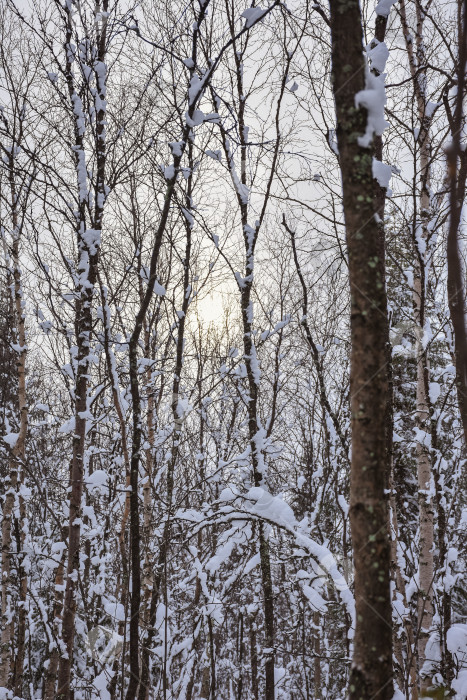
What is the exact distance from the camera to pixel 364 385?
1.22 meters

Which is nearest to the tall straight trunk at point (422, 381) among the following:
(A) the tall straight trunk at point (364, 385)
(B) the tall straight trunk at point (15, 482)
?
(A) the tall straight trunk at point (364, 385)

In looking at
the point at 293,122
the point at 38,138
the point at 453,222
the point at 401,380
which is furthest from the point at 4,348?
the point at 453,222

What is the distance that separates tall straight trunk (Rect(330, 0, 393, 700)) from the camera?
1123 millimetres

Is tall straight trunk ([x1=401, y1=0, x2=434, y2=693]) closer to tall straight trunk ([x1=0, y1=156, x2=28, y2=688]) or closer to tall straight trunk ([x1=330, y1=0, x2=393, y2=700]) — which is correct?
tall straight trunk ([x1=330, y1=0, x2=393, y2=700])

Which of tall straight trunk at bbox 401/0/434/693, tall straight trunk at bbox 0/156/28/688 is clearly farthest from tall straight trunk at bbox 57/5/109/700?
tall straight trunk at bbox 401/0/434/693

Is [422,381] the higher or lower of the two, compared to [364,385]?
higher

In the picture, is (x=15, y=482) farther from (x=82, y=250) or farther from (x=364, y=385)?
(x=364, y=385)

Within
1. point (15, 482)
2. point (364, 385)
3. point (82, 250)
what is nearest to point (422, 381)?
point (82, 250)

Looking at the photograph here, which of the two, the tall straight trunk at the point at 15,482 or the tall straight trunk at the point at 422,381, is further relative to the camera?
the tall straight trunk at the point at 15,482

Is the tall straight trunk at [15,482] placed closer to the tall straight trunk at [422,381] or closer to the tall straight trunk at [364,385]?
the tall straight trunk at [422,381]

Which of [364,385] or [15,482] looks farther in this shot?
[15,482]

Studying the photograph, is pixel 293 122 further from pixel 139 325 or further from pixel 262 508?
pixel 262 508

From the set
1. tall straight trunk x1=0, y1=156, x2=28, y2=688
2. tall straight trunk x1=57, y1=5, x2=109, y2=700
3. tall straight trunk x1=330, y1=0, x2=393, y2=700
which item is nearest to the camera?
tall straight trunk x1=330, y1=0, x2=393, y2=700

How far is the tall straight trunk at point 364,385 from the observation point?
1123 mm
